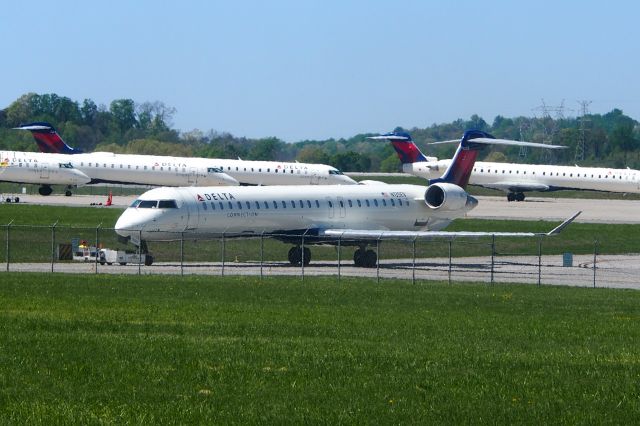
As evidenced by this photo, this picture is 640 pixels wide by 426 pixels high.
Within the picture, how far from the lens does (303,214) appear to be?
43.7 metres

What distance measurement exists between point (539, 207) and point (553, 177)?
1133 centimetres

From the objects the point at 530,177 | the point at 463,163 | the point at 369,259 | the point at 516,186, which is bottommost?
the point at 369,259

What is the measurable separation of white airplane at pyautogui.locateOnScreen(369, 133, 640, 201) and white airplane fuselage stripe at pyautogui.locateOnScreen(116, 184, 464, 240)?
47379 millimetres

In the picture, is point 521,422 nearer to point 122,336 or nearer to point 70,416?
point 70,416

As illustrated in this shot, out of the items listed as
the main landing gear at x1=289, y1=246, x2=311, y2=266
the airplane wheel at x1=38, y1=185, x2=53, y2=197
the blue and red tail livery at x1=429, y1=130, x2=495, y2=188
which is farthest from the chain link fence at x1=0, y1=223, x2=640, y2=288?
the airplane wheel at x1=38, y1=185, x2=53, y2=197

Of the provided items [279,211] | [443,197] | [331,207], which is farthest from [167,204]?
[443,197]

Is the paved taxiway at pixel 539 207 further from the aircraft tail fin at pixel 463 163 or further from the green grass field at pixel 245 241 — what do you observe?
the aircraft tail fin at pixel 463 163

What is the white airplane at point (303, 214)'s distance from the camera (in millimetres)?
40250

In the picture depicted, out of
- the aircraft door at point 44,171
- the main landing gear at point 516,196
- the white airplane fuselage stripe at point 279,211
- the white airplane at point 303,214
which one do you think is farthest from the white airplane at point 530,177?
the white airplane fuselage stripe at point 279,211

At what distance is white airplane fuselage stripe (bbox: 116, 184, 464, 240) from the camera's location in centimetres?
4016

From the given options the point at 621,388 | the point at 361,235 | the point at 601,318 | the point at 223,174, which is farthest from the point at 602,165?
the point at 621,388

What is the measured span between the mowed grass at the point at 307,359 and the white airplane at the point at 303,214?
412 inches

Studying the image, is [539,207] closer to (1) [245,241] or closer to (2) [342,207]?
(1) [245,241]

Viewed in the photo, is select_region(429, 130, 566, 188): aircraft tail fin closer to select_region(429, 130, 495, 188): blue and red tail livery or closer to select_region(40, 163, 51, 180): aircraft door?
select_region(429, 130, 495, 188): blue and red tail livery
